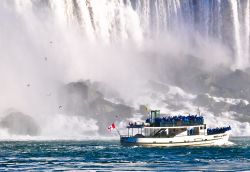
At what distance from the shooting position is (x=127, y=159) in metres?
138

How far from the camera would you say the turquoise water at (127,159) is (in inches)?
4779

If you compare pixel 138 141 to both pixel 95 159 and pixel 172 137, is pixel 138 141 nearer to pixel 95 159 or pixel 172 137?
pixel 172 137

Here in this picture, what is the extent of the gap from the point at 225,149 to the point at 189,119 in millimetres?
16073

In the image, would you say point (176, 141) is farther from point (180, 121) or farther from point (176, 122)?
point (180, 121)

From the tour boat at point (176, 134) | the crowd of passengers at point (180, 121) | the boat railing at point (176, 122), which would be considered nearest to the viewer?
the tour boat at point (176, 134)

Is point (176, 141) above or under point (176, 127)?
under

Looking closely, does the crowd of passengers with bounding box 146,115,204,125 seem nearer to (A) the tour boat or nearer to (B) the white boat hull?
(A) the tour boat

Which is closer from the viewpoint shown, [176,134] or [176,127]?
[176,127]

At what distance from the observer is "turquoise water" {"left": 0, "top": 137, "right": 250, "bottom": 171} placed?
121375 mm

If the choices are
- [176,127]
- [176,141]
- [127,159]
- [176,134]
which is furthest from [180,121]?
[127,159]

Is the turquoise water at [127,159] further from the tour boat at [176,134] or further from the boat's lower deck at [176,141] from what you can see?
the tour boat at [176,134]

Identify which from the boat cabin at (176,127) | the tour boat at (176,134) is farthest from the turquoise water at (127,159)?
the boat cabin at (176,127)

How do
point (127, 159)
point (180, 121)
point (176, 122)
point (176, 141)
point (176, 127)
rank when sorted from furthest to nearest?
point (180, 121) < point (176, 122) < point (176, 127) < point (176, 141) < point (127, 159)

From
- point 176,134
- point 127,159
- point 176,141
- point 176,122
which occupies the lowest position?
point 127,159
